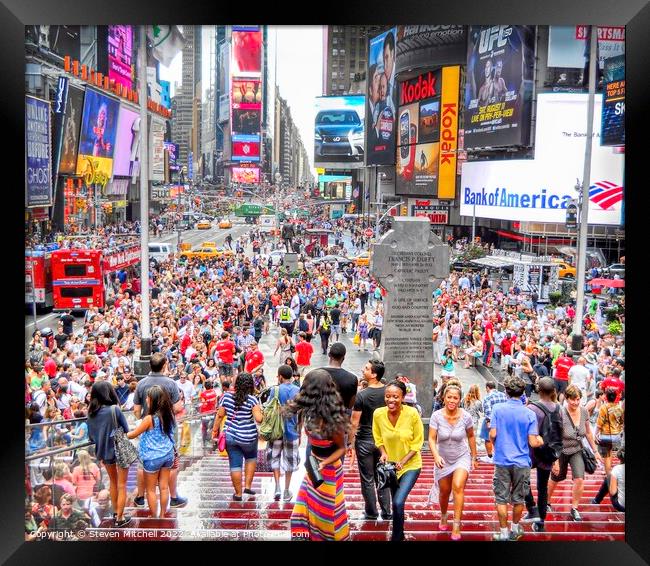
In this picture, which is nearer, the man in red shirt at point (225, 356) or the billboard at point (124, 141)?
the man in red shirt at point (225, 356)

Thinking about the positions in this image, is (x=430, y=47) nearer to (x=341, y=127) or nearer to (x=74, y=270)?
(x=341, y=127)

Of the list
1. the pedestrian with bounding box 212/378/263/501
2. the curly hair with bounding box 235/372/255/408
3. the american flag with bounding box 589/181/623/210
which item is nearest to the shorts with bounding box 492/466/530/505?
the pedestrian with bounding box 212/378/263/501

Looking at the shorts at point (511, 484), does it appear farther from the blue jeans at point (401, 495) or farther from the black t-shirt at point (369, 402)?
the black t-shirt at point (369, 402)

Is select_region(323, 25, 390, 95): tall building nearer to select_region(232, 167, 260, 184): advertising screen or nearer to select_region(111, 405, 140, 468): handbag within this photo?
select_region(232, 167, 260, 184): advertising screen

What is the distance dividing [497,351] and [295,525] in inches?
471

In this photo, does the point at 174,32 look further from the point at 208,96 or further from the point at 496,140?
the point at 208,96

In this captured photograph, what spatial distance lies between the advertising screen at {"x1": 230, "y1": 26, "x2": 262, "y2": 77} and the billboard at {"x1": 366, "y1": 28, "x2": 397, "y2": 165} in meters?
63.2

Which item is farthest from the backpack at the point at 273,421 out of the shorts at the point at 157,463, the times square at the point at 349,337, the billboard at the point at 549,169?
the billboard at the point at 549,169

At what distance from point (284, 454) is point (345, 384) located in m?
A: 1.16

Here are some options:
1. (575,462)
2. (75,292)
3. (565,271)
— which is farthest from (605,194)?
(575,462)

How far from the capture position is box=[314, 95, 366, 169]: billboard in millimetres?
89750

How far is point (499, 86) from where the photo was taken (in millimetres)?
47000

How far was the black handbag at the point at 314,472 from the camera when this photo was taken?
18.9ft

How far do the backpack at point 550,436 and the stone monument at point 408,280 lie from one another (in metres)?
3.51
